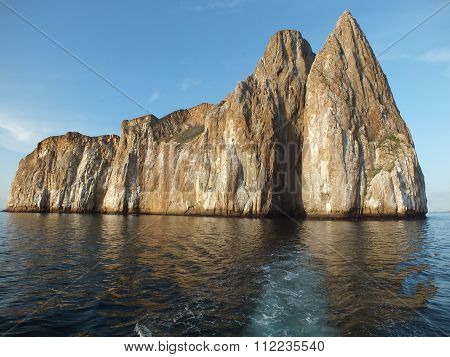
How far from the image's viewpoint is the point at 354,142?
6831 cm

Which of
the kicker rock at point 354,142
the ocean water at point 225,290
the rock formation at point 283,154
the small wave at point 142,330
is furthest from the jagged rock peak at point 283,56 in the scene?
the small wave at point 142,330

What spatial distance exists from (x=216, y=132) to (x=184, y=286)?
65573 millimetres

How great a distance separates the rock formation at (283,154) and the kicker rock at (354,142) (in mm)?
229

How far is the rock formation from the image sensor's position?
66500 mm

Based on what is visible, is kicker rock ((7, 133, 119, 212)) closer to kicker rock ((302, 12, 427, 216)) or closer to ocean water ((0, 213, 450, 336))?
kicker rock ((302, 12, 427, 216))

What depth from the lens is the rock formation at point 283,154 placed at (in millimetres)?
66500

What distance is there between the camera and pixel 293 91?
8281 centimetres

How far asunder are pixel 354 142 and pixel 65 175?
280 ft

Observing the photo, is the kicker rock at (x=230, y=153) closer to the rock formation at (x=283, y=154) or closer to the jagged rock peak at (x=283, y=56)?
the jagged rock peak at (x=283, y=56)

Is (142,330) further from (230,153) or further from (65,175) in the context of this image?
(65,175)

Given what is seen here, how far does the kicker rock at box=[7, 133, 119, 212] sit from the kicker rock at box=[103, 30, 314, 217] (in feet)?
30.1

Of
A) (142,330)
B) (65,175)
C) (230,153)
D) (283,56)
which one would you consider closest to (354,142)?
(230,153)

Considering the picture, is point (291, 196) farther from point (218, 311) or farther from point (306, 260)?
point (218, 311)

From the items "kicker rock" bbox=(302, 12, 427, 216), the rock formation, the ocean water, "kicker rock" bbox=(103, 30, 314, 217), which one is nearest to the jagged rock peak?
"kicker rock" bbox=(103, 30, 314, 217)
